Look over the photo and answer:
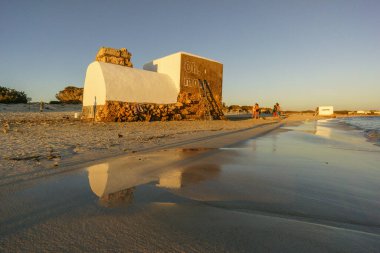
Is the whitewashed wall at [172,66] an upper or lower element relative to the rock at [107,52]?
lower

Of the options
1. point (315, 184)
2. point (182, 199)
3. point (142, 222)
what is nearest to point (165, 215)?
point (142, 222)

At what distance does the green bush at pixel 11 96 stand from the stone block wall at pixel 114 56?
60.3 ft

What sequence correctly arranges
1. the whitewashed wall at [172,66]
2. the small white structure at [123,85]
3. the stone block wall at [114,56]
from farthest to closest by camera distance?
the whitewashed wall at [172,66], the stone block wall at [114,56], the small white structure at [123,85]

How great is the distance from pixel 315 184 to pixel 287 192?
27.1 inches

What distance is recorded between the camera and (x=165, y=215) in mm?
2102

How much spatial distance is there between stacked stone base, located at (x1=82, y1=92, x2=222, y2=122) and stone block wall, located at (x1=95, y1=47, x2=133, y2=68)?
15.3 ft

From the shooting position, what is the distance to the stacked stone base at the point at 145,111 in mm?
15302

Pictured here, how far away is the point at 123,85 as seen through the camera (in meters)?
16.0

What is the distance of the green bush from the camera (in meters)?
29.5

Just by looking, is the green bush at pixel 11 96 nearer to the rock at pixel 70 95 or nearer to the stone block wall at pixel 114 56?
the rock at pixel 70 95

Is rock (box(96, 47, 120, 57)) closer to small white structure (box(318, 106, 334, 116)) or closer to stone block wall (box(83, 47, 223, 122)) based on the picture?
stone block wall (box(83, 47, 223, 122))

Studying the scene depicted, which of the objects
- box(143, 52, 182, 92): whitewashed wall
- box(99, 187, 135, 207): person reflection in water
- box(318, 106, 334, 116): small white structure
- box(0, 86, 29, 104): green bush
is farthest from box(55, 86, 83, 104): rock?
box(318, 106, 334, 116): small white structure

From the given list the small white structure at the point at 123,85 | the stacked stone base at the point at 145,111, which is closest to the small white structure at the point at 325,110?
the stacked stone base at the point at 145,111

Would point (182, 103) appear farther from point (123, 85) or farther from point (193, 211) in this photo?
point (193, 211)
